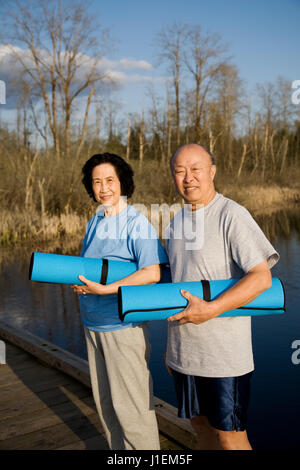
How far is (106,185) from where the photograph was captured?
2146 mm

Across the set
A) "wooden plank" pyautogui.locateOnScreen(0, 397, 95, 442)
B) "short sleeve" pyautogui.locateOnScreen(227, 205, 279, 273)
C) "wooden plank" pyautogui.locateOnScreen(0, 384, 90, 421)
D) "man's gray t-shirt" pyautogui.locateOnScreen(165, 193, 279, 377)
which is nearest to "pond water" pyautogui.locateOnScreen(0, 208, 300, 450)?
"wooden plank" pyautogui.locateOnScreen(0, 384, 90, 421)

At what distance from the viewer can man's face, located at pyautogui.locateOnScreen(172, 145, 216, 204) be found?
71.3 inches

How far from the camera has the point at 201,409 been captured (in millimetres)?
1808

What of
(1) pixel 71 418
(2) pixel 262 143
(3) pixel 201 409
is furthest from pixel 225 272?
(2) pixel 262 143

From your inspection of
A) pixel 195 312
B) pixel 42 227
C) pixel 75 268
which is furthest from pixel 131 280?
pixel 42 227

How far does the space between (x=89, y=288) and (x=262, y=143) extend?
35.1 meters

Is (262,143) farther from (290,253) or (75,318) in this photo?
(75,318)

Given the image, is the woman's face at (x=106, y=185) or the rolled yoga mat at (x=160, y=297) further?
the woman's face at (x=106, y=185)

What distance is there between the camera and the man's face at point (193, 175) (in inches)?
71.3

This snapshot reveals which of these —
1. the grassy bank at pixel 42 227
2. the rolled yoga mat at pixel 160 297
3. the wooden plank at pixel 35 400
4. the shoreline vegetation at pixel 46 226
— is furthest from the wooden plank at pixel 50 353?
the grassy bank at pixel 42 227

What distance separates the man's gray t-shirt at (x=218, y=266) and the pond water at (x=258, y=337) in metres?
2.35

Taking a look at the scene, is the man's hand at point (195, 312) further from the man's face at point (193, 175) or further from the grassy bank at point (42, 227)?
the grassy bank at point (42, 227)

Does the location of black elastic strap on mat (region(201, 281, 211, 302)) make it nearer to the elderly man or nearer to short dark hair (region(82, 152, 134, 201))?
the elderly man
